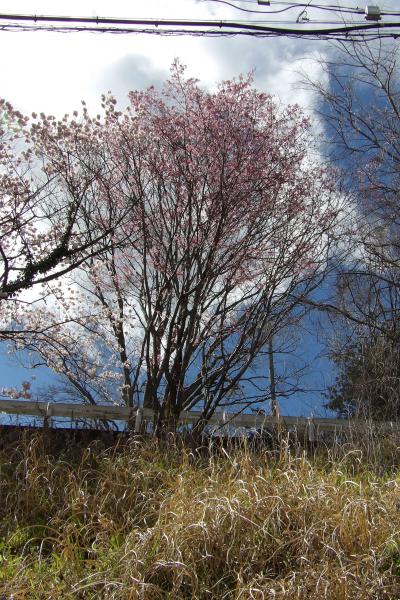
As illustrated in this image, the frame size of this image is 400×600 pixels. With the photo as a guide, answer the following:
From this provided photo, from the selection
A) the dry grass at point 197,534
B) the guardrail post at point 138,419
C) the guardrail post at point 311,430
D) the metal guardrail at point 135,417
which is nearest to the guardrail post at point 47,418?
the metal guardrail at point 135,417

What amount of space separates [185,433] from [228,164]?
15.1ft

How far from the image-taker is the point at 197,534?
4.66 metres

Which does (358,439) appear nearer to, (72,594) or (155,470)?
(155,470)

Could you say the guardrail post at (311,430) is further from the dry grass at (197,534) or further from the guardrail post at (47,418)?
the guardrail post at (47,418)

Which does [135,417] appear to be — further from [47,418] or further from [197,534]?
[197,534]

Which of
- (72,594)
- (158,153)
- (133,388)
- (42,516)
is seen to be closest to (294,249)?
(158,153)

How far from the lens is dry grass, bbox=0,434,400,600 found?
4270mm

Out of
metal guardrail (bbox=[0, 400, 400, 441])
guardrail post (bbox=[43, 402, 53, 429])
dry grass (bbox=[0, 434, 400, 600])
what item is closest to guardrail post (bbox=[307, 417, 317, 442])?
metal guardrail (bbox=[0, 400, 400, 441])

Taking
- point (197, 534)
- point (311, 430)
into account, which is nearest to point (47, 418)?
point (311, 430)

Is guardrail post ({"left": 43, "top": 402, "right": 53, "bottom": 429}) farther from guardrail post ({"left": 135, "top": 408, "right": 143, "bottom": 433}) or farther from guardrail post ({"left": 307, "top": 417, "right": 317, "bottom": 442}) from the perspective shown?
guardrail post ({"left": 307, "top": 417, "right": 317, "bottom": 442})

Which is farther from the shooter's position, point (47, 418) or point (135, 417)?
point (135, 417)

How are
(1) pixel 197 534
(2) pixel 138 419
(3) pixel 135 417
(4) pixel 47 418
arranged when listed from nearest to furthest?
1. (1) pixel 197 534
2. (4) pixel 47 418
3. (2) pixel 138 419
4. (3) pixel 135 417

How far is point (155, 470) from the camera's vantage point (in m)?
6.43

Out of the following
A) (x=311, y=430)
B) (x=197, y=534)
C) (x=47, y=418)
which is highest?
(x=47, y=418)
